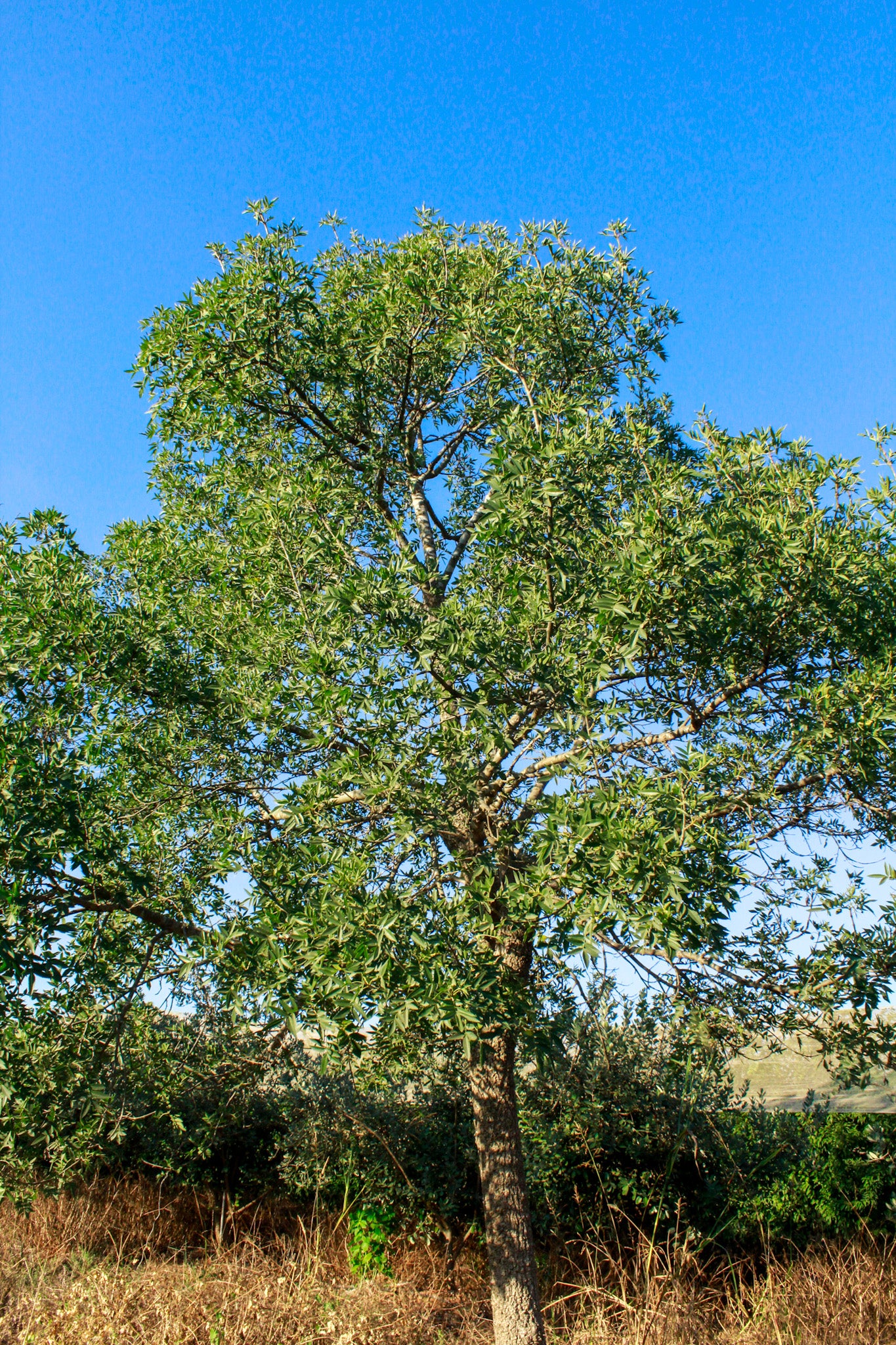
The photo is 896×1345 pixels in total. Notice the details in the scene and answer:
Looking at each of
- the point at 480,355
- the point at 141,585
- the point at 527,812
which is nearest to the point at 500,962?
the point at 527,812

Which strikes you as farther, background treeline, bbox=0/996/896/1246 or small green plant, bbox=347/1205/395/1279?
background treeline, bbox=0/996/896/1246

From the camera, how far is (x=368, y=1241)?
9.94 metres

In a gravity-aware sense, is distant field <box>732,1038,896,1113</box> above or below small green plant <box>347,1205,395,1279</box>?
above

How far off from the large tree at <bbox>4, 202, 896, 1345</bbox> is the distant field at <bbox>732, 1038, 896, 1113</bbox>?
698cm

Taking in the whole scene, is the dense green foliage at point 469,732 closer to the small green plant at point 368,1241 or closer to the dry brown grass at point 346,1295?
the dry brown grass at point 346,1295

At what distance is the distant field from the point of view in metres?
13.5

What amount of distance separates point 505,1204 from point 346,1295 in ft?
5.33

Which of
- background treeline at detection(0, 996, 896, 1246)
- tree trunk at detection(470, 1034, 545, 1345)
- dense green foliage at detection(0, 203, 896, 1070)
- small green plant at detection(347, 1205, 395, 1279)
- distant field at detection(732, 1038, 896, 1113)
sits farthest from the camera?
distant field at detection(732, 1038, 896, 1113)

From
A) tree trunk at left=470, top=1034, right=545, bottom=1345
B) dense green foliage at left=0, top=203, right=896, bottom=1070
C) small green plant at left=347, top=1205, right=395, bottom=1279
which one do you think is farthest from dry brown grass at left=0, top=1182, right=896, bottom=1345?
dense green foliage at left=0, top=203, right=896, bottom=1070

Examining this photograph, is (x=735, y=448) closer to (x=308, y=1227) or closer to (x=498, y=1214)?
(x=498, y=1214)

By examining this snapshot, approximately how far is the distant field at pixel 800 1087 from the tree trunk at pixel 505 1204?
17.4ft

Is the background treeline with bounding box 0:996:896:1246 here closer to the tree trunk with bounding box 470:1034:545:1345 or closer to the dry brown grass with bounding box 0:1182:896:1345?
the dry brown grass with bounding box 0:1182:896:1345

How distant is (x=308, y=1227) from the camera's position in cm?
1143

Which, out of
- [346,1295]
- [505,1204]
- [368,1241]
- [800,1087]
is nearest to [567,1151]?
[368,1241]
